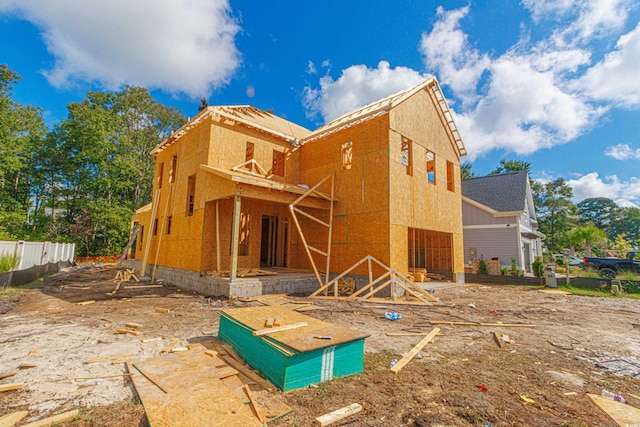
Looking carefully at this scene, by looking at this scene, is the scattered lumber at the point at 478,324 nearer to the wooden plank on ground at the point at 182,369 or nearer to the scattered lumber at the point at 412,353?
the scattered lumber at the point at 412,353

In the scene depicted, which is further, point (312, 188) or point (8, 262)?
point (312, 188)

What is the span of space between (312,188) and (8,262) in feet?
38.8

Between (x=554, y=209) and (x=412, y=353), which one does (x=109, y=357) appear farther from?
(x=554, y=209)

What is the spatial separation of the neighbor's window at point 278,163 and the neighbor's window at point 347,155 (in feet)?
10.6

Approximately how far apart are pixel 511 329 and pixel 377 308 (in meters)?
3.33

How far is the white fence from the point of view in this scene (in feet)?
36.0

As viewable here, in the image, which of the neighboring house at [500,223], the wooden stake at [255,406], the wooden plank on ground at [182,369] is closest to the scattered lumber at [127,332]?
the wooden plank on ground at [182,369]

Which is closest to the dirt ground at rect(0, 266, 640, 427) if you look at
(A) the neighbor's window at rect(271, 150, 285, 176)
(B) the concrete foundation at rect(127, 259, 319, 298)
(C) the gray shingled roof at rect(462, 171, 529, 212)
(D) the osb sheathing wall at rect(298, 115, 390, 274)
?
(B) the concrete foundation at rect(127, 259, 319, 298)

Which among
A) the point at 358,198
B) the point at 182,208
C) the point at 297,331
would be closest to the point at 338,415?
the point at 297,331

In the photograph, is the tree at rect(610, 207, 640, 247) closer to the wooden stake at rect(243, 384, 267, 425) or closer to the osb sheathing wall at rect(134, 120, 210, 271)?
the osb sheathing wall at rect(134, 120, 210, 271)

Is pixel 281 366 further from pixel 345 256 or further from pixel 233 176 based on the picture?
pixel 345 256

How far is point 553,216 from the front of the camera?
36.4 m

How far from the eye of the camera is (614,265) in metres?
14.7

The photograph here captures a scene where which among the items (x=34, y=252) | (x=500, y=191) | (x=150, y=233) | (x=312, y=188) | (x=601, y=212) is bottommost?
(x=34, y=252)
